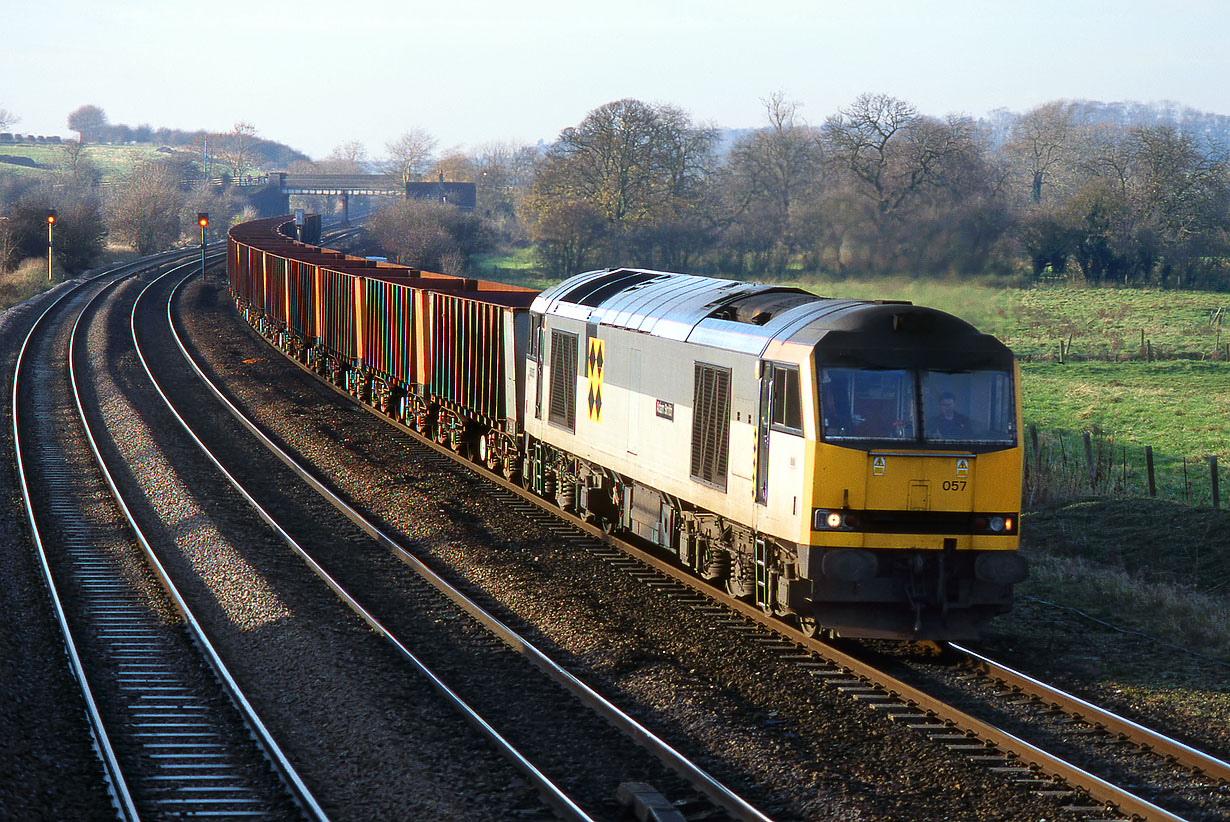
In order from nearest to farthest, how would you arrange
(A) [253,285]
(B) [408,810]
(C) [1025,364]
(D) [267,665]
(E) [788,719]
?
(B) [408,810] → (E) [788,719] → (D) [267,665] → (C) [1025,364] → (A) [253,285]

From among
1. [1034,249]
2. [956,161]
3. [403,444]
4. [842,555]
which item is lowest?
[403,444]

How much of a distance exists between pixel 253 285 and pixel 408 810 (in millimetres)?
40152

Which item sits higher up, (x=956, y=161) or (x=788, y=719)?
(x=956, y=161)

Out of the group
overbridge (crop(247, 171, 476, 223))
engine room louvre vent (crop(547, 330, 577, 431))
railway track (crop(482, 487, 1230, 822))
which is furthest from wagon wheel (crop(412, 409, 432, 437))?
overbridge (crop(247, 171, 476, 223))

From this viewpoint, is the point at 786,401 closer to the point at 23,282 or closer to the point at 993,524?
the point at 993,524

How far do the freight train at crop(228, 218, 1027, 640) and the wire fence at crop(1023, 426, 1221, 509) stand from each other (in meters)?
8.09

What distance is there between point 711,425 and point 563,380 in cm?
479

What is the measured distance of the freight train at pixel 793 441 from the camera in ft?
36.4

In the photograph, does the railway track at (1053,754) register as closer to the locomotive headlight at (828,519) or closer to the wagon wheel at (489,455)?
the locomotive headlight at (828,519)

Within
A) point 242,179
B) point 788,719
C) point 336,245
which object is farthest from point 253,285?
point 242,179

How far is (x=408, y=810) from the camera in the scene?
8.43 metres

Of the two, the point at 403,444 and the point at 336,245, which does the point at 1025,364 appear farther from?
the point at 336,245

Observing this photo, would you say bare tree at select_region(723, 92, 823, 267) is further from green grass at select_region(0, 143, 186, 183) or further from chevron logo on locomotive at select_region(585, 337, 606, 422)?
green grass at select_region(0, 143, 186, 183)

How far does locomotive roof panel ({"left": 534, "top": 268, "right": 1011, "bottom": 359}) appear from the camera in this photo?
36.9 feet
